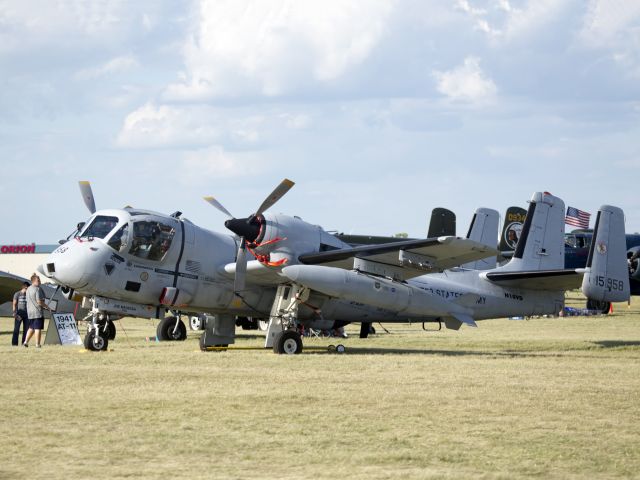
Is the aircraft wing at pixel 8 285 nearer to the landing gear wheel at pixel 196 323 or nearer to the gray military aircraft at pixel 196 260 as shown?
the landing gear wheel at pixel 196 323

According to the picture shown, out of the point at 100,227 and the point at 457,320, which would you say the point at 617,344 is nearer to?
the point at 457,320

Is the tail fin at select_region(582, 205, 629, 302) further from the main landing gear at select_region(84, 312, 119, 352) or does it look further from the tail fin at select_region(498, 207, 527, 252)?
the tail fin at select_region(498, 207, 527, 252)

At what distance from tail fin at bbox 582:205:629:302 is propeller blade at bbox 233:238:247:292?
8940 millimetres

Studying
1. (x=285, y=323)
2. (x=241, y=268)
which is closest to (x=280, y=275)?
(x=241, y=268)

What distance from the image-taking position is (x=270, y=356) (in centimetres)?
2255

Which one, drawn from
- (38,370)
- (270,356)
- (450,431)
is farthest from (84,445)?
(270,356)

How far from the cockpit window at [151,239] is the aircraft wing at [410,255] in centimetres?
353

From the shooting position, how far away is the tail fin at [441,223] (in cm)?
4612

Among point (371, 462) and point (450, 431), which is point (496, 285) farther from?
point (371, 462)

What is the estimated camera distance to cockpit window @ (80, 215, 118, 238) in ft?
76.3

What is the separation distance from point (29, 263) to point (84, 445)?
108 metres

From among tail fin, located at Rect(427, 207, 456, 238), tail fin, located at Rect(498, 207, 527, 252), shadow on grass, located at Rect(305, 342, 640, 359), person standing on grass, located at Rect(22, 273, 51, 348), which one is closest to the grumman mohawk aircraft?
shadow on grass, located at Rect(305, 342, 640, 359)

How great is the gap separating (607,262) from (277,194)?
9.09 m

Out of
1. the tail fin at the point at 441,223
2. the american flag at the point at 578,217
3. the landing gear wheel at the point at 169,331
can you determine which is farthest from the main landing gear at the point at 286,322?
the american flag at the point at 578,217
